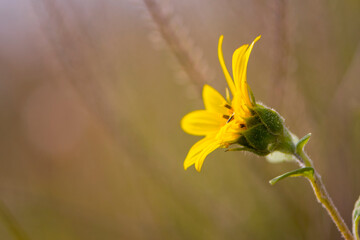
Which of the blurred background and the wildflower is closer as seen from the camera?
the wildflower

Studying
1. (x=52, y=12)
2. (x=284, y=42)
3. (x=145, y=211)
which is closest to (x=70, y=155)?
(x=145, y=211)

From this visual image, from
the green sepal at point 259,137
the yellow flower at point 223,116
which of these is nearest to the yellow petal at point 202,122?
the yellow flower at point 223,116

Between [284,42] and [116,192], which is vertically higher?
[284,42]

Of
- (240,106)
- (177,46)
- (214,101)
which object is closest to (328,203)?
(240,106)

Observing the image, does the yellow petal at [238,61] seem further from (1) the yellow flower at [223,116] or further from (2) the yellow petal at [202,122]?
(2) the yellow petal at [202,122]

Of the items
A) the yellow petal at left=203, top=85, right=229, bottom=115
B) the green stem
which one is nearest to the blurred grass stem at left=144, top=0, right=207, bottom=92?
the yellow petal at left=203, top=85, right=229, bottom=115

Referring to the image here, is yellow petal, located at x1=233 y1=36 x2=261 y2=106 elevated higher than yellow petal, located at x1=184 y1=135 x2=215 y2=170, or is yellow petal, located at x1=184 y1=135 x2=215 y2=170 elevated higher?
yellow petal, located at x1=233 y1=36 x2=261 y2=106

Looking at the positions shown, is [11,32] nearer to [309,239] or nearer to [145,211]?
[145,211]

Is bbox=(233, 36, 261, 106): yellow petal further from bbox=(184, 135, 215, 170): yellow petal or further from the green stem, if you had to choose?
the green stem
